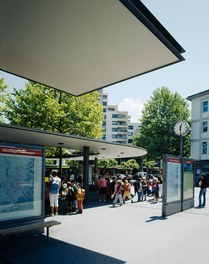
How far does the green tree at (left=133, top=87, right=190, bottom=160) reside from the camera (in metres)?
41.8

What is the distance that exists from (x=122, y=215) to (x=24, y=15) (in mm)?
9685

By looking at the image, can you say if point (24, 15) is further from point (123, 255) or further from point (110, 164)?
point (110, 164)

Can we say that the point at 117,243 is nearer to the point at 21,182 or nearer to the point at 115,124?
the point at 21,182

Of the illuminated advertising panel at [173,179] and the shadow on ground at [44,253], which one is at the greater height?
the illuminated advertising panel at [173,179]

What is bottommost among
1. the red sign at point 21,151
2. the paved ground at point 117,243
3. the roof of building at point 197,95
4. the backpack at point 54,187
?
the paved ground at point 117,243

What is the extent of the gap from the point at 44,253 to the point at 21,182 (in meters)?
2.16

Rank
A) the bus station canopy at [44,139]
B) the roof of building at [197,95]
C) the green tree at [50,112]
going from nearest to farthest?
the bus station canopy at [44,139]
the green tree at [50,112]
the roof of building at [197,95]

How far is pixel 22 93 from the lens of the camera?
1063 inches

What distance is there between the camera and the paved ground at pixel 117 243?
636cm

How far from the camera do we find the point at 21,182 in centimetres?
780

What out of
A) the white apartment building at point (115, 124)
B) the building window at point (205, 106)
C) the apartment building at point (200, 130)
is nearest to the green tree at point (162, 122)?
the apartment building at point (200, 130)

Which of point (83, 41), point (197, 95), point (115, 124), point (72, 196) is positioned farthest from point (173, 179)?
point (115, 124)

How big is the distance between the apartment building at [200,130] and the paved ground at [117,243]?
98.6 feet

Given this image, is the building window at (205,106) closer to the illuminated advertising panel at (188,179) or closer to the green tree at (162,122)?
the green tree at (162,122)
